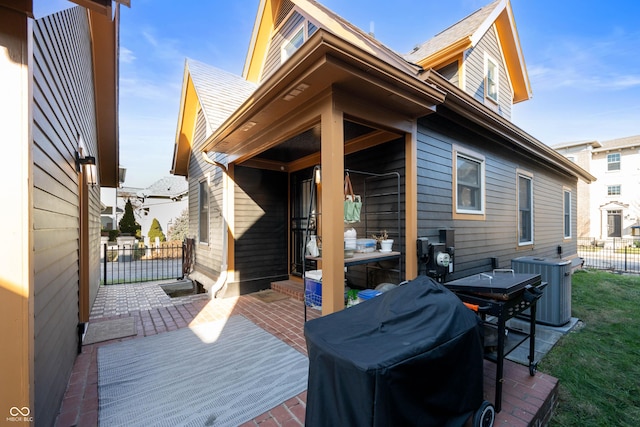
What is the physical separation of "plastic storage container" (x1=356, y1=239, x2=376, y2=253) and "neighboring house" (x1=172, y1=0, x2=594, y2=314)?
1.35 ft

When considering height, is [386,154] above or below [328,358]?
above

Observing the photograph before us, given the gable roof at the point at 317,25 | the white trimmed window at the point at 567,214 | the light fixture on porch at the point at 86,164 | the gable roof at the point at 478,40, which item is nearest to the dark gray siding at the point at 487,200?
the gable roof at the point at 317,25

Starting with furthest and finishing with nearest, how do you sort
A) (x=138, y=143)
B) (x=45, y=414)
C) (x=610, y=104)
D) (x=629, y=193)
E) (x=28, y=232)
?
(x=138, y=143) < (x=629, y=193) < (x=610, y=104) < (x=45, y=414) < (x=28, y=232)

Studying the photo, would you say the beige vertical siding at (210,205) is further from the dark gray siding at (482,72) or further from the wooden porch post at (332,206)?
the dark gray siding at (482,72)

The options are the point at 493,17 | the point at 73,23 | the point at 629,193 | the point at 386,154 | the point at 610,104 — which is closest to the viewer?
the point at 73,23

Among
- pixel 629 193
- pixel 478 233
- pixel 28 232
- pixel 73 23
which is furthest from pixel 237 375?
pixel 629 193

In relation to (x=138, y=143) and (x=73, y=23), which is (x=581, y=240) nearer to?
(x=73, y=23)

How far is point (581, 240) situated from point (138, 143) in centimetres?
3306

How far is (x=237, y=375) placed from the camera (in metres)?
2.72

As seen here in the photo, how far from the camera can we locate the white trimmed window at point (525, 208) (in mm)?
7041

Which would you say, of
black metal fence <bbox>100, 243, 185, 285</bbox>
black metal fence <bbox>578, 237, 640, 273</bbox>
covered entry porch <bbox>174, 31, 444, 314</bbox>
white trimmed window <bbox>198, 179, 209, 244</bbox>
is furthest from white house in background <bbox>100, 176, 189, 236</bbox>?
black metal fence <bbox>578, 237, 640, 273</bbox>

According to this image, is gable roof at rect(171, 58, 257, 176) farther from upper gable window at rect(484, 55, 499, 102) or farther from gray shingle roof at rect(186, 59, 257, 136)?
upper gable window at rect(484, 55, 499, 102)

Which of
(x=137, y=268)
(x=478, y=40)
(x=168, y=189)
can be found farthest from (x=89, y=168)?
(x=168, y=189)

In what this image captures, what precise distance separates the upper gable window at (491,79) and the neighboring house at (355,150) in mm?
50
